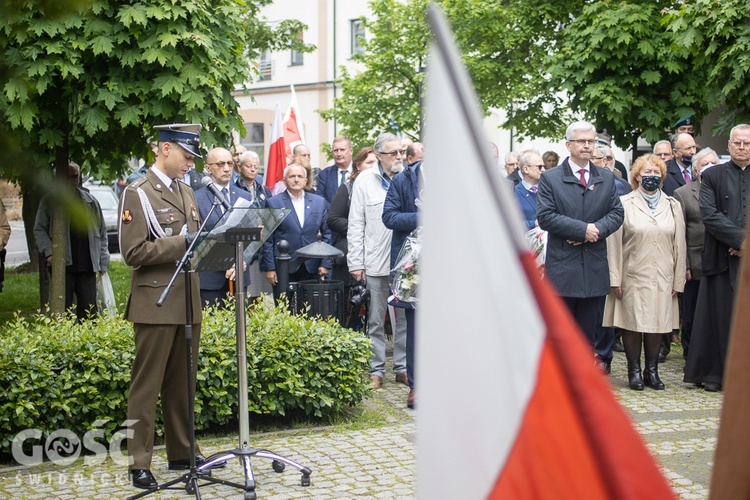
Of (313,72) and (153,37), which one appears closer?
(153,37)

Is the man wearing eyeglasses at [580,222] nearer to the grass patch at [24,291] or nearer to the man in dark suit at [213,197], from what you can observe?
the man in dark suit at [213,197]

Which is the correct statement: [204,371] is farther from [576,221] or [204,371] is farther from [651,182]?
[651,182]

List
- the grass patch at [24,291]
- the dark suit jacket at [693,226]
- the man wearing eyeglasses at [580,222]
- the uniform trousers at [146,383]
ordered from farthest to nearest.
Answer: the grass patch at [24,291] < the dark suit jacket at [693,226] < the man wearing eyeglasses at [580,222] < the uniform trousers at [146,383]

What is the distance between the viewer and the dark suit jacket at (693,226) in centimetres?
995

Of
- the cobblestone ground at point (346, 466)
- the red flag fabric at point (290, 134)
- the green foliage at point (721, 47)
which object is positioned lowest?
the cobblestone ground at point (346, 466)

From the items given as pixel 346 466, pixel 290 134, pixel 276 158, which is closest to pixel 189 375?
pixel 346 466

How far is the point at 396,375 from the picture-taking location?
29.7ft

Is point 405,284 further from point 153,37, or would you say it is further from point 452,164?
point 452,164

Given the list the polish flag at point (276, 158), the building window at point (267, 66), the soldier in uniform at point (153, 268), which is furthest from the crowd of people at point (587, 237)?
the building window at point (267, 66)

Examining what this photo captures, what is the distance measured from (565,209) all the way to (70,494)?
4.71m

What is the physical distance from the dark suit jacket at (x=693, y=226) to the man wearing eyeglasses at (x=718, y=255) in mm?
826

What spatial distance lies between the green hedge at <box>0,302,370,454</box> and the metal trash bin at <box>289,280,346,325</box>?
86cm

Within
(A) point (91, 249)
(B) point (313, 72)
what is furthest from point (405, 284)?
(B) point (313, 72)

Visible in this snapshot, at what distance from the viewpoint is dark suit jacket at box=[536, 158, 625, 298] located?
27.6ft
